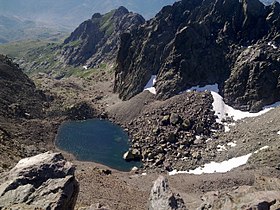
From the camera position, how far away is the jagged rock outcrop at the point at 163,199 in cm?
3041

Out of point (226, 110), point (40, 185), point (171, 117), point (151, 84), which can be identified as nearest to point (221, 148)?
point (171, 117)

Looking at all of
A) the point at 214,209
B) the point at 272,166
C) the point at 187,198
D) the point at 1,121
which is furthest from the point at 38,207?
the point at 1,121

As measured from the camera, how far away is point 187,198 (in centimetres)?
6228

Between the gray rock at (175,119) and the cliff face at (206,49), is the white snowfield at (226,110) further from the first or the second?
the gray rock at (175,119)

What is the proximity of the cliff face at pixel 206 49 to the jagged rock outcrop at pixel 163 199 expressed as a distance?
241 ft

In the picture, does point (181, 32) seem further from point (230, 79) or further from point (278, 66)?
point (278, 66)

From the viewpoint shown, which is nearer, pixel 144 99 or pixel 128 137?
pixel 128 137

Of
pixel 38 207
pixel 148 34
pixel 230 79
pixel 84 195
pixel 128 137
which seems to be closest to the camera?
pixel 38 207

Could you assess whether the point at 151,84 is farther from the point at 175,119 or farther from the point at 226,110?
the point at 226,110

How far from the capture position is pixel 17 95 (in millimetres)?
108438

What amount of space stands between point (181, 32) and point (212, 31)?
456 inches

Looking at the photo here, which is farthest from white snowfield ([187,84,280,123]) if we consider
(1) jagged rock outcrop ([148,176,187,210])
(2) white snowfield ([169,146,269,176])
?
(1) jagged rock outcrop ([148,176,187,210])

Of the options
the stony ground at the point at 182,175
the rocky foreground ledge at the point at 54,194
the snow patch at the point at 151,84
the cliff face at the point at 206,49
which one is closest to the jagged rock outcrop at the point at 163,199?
the rocky foreground ledge at the point at 54,194

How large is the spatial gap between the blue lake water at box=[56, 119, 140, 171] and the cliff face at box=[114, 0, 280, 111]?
18770mm
